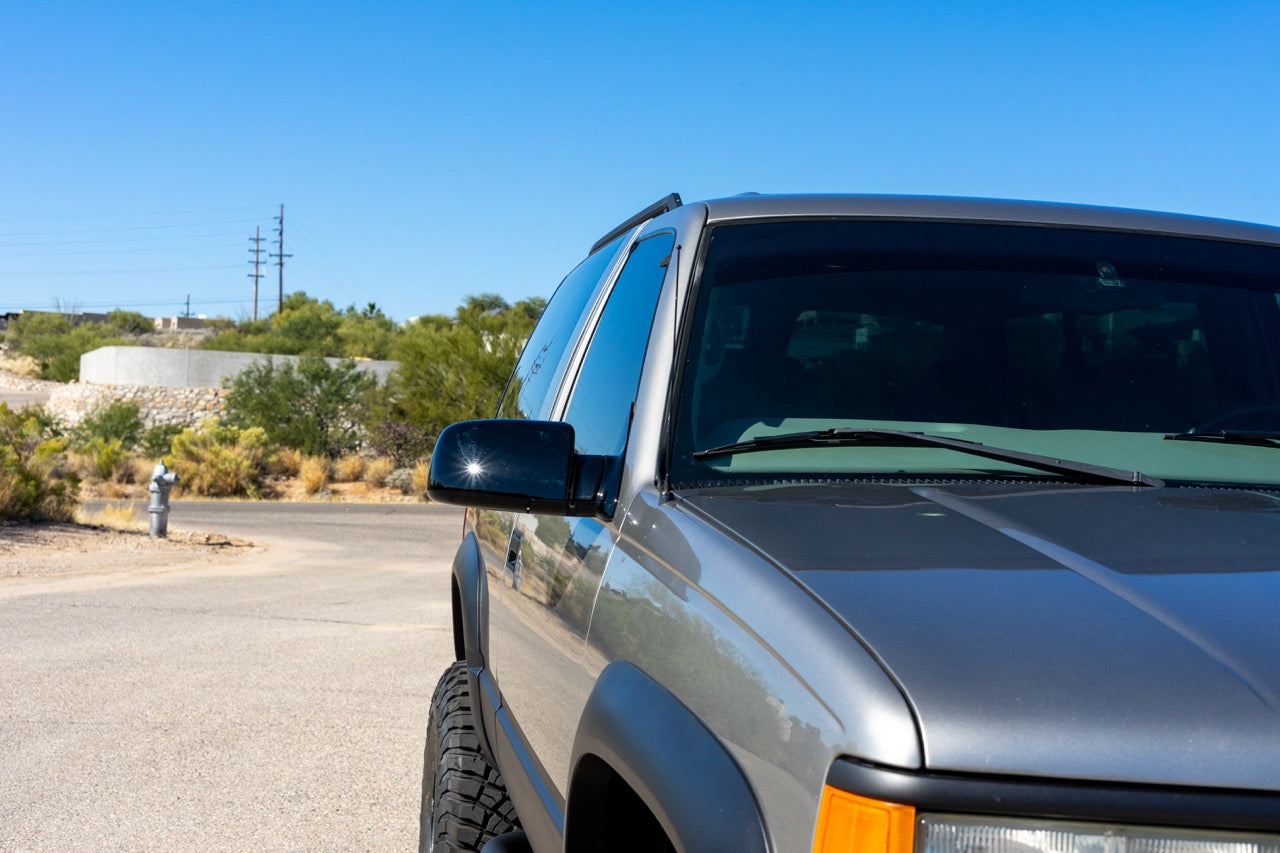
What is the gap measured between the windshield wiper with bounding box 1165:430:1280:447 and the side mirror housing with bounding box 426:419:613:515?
1184 millimetres

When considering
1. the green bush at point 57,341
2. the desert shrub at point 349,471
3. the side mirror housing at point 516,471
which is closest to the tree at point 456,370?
the desert shrub at point 349,471

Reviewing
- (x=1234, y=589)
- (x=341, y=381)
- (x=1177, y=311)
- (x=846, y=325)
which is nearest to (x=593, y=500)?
(x=846, y=325)

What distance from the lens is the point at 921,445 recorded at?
252 centimetres

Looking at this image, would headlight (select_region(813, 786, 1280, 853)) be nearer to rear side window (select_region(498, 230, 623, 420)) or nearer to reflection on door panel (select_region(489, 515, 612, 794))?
A: reflection on door panel (select_region(489, 515, 612, 794))

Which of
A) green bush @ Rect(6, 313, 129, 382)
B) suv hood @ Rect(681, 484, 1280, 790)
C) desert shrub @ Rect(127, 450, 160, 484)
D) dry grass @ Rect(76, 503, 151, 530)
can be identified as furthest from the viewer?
green bush @ Rect(6, 313, 129, 382)

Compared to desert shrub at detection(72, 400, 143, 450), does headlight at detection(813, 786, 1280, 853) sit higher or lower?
lower

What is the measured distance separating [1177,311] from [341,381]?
1392 inches

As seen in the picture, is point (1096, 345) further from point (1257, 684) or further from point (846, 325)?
point (1257, 684)

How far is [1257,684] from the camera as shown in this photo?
145cm

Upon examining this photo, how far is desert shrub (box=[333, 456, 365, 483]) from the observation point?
33.7m

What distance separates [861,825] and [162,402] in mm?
45698

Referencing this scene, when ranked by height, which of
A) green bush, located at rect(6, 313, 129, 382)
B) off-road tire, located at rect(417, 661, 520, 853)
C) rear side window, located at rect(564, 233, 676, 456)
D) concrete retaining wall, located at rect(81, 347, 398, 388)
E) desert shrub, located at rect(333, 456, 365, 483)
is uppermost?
green bush, located at rect(6, 313, 129, 382)

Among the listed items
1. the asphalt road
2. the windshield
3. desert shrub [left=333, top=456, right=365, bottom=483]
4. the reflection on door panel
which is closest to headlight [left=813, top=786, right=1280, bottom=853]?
the reflection on door panel

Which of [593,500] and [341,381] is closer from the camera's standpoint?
[593,500]
